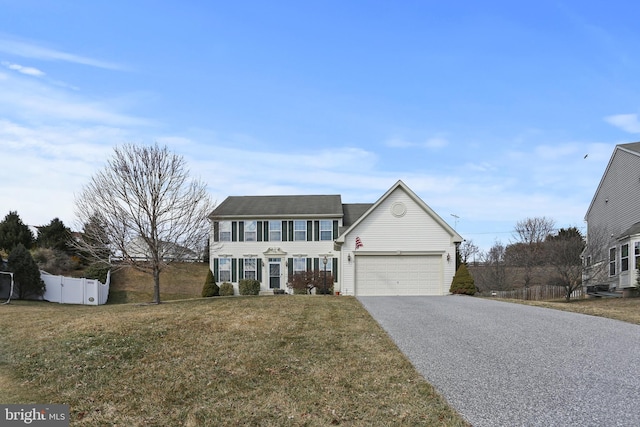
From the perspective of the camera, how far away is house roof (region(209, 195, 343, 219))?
31783 millimetres

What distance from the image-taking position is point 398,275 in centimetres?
2558

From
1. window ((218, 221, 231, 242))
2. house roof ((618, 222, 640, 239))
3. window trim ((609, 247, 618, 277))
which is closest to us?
house roof ((618, 222, 640, 239))

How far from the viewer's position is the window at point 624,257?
2572 centimetres

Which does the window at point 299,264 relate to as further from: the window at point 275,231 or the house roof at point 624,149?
the house roof at point 624,149

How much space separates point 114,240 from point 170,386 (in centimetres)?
1506

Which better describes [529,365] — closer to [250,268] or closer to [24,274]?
[24,274]

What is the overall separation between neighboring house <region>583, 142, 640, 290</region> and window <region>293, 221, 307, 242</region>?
1562cm

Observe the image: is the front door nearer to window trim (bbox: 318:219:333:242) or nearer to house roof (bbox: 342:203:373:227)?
window trim (bbox: 318:219:333:242)

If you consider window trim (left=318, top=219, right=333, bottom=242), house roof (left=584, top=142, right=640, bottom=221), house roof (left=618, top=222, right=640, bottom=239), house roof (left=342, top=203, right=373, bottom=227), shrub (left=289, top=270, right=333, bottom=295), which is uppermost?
house roof (left=584, top=142, right=640, bottom=221)

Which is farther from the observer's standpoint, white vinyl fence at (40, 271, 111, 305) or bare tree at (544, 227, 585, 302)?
bare tree at (544, 227, 585, 302)

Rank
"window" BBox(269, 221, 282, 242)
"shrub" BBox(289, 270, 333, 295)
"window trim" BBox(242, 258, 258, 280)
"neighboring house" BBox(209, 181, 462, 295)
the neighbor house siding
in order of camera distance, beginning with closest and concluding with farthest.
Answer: "neighboring house" BBox(209, 181, 462, 295) → the neighbor house siding → "shrub" BBox(289, 270, 333, 295) → "window trim" BBox(242, 258, 258, 280) → "window" BBox(269, 221, 282, 242)

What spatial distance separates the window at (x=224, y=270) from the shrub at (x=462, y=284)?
13.3 m

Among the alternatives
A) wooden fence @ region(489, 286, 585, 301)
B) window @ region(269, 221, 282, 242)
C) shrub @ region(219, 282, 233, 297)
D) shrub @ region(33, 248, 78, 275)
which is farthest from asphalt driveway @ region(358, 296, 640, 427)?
shrub @ region(33, 248, 78, 275)

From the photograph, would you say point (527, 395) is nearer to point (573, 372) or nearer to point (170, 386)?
point (573, 372)
